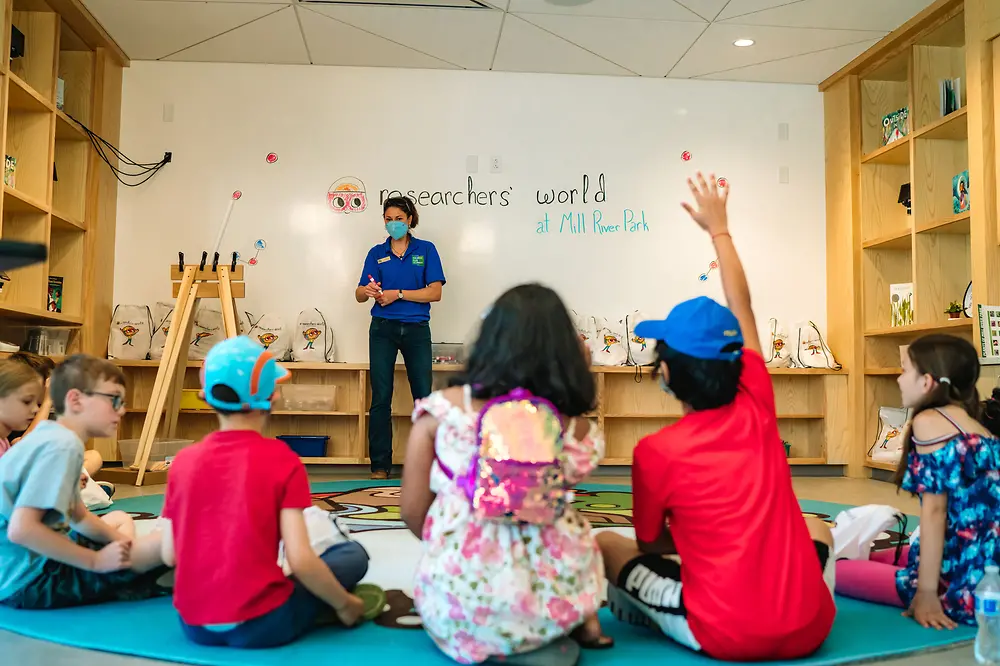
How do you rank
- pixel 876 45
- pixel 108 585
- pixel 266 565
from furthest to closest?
pixel 876 45 < pixel 108 585 < pixel 266 565

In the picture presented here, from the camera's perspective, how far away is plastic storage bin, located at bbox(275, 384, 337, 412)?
4961 millimetres

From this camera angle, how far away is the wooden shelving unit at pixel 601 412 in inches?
195

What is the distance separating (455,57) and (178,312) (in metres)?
2.22

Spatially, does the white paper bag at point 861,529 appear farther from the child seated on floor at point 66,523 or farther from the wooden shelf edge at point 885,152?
the wooden shelf edge at point 885,152

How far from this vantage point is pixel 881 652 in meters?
1.62

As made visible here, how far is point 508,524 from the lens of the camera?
1.45 m

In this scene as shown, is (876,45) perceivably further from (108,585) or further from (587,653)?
(108,585)

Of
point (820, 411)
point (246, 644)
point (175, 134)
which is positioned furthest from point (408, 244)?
point (246, 644)

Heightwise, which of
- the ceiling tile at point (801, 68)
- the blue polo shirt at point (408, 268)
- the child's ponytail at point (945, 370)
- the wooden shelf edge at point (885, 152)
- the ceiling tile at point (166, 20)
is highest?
the ceiling tile at point (801, 68)

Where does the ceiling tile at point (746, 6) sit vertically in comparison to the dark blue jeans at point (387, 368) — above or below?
above

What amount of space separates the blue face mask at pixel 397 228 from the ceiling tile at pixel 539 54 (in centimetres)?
122

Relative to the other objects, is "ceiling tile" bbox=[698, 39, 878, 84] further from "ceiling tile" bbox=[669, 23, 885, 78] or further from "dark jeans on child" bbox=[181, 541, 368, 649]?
"dark jeans on child" bbox=[181, 541, 368, 649]

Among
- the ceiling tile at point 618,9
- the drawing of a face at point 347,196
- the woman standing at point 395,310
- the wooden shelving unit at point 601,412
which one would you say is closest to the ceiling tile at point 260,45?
the drawing of a face at point 347,196

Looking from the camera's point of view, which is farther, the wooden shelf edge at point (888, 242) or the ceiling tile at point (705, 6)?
the wooden shelf edge at point (888, 242)
